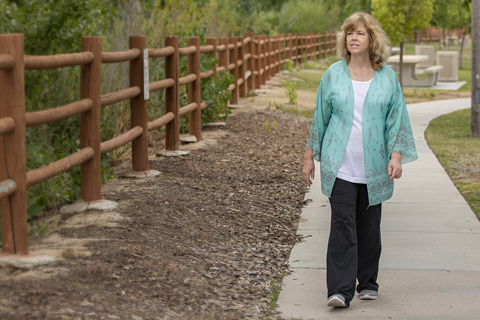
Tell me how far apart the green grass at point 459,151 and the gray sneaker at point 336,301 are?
8.84 feet

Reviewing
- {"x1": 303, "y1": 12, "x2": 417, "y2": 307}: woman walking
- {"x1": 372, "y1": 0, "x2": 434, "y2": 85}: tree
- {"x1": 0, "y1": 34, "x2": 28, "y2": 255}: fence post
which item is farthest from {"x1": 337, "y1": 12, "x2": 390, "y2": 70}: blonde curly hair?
{"x1": 372, "y1": 0, "x2": 434, "y2": 85}: tree

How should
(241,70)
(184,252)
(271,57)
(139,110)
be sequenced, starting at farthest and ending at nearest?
(271,57) < (241,70) < (139,110) < (184,252)

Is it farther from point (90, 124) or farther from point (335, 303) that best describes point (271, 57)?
point (335, 303)

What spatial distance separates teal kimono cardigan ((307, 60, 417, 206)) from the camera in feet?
13.1

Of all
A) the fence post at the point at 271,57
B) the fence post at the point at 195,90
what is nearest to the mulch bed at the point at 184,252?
the fence post at the point at 195,90

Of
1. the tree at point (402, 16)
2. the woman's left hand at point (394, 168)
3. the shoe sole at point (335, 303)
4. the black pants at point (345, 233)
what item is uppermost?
the tree at point (402, 16)

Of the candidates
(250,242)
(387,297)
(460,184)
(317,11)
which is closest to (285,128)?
(460,184)

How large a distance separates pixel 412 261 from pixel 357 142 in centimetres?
133

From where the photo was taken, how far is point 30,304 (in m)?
3.46

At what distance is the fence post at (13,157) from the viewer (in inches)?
162

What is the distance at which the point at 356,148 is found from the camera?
157 inches

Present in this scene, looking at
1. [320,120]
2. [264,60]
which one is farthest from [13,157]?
[264,60]

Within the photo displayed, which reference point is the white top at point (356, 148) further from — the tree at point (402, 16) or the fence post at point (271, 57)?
the fence post at point (271, 57)

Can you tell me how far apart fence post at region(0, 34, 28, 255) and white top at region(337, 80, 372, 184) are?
6.75ft
